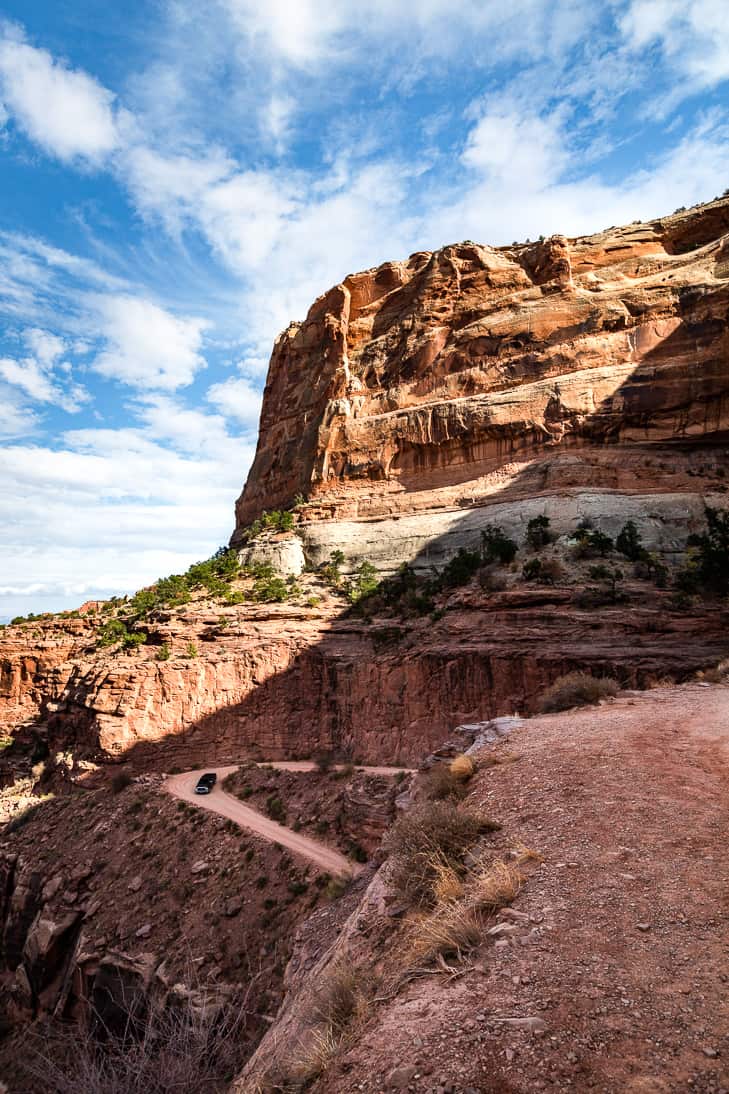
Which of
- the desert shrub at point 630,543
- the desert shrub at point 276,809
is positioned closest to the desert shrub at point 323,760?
the desert shrub at point 276,809

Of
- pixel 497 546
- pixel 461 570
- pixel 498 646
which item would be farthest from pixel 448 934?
Result: pixel 497 546

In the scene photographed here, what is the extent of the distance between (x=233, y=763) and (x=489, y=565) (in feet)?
49.8

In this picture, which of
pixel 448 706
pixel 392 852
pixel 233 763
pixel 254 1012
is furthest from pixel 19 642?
pixel 392 852

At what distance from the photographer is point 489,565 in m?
29.8

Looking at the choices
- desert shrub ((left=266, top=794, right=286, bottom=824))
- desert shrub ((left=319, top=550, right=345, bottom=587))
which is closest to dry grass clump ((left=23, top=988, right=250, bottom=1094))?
desert shrub ((left=266, top=794, right=286, bottom=824))

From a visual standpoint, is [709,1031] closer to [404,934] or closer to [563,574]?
[404,934]

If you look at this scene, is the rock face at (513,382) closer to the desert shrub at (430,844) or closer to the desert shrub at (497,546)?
the desert shrub at (497,546)

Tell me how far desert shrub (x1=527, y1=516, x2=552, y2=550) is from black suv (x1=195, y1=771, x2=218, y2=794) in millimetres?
17971

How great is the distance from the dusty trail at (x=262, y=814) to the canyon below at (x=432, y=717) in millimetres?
198

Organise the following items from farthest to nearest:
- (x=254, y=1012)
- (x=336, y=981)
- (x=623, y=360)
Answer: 1. (x=623, y=360)
2. (x=254, y=1012)
3. (x=336, y=981)

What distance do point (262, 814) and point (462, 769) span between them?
12958mm

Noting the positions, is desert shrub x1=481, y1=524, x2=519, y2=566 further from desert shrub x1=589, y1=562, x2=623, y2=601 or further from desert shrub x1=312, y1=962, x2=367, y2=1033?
desert shrub x1=312, y1=962, x2=367, y2=1033

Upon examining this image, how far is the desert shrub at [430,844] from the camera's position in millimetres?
6863

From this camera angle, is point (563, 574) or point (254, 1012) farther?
point (563, 574)
